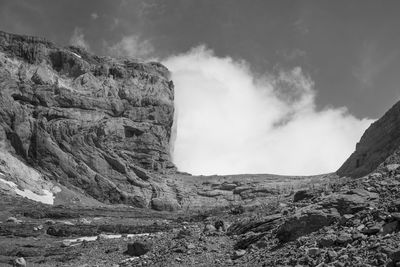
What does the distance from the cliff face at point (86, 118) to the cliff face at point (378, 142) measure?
192 ft

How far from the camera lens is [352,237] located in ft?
59.1

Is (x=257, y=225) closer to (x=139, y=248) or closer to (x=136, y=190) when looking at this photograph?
(x=139, y=248)

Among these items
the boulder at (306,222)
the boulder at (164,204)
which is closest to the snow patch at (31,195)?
the boulder at (164,204)

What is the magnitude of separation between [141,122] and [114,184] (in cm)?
3004

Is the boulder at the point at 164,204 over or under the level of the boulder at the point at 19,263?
over

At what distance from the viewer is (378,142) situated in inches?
2594

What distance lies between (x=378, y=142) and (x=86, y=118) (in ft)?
279

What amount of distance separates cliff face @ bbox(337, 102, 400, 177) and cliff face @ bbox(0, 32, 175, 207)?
58.5 meters

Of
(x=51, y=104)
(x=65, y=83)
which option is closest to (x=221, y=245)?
(x=51, y=104)

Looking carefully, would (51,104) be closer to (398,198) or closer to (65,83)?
(65,83)

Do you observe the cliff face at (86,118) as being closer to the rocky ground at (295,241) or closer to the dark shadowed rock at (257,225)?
the rocky ground at (295,241)

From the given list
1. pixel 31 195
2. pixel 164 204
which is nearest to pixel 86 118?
pixel 164 204

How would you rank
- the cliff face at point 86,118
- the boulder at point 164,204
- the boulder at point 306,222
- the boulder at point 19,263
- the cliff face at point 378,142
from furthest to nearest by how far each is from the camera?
the cliff face at point 86,118
the boulder at point 164,204
the cliff face at point 378,142
the boulder at point 19,263
the boulder at point 306,222

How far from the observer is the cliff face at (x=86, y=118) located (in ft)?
379
